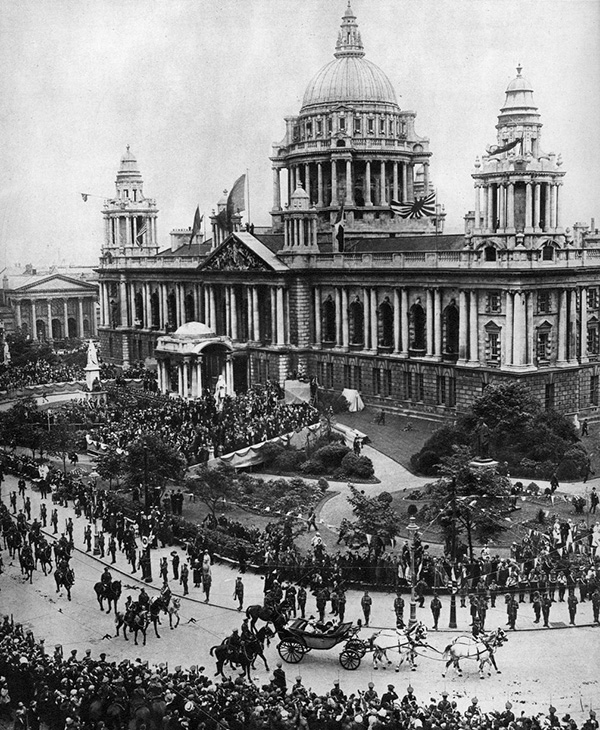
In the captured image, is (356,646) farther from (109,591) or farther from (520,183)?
(520,183)

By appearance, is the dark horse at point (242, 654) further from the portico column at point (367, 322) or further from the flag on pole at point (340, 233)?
the flag on pole at point (340, 233)

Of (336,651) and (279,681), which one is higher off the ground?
(279,681)

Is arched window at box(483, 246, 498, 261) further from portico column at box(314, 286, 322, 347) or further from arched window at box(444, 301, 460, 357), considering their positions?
portico column at box(314, 286, 322, 347)

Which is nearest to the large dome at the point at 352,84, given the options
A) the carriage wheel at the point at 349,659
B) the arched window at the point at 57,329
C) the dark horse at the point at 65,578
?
the arched window at the point at 57,329

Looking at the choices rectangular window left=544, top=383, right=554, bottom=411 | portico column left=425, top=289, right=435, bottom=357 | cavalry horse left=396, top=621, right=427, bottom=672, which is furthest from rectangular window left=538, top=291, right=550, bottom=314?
cavalry horse left=396, top=621, right=427, bottom=672

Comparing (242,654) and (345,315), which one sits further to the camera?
(345,315)

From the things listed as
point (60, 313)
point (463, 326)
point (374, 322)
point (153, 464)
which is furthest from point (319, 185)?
point (153, 464)
